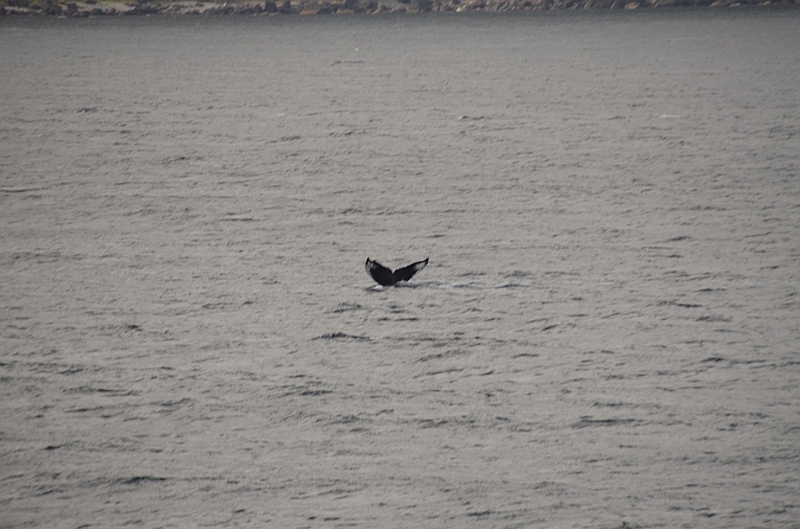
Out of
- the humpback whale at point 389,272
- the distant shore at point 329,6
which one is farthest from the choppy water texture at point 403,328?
Result: the distant shore at point 329,6

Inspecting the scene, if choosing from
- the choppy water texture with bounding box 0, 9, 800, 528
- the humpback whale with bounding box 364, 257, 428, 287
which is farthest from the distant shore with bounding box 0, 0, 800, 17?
the humpback whale with bounding box 364, 257, 428, 287

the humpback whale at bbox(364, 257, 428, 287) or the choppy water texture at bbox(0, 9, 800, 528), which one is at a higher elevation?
the humpback whale at bbox(364, 257, 428, 287)

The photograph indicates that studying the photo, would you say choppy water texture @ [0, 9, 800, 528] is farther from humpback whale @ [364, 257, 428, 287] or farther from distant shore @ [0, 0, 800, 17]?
distant shore @ [0, 0, 800, 17]

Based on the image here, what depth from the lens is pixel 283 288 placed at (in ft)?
15.5

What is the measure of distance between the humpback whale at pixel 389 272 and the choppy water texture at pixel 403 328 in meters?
0.06

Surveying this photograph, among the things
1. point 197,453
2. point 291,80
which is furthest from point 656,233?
point 291,80

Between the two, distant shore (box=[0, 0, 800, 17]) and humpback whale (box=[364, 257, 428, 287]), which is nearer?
humpback whale (box=[364, 257, 428, 287])

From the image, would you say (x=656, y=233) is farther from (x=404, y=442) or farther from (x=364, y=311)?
(x=404, y=442)

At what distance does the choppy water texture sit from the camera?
2797 millimetres

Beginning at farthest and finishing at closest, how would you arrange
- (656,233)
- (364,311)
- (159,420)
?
(656,233)
(364,311)
(159,420)

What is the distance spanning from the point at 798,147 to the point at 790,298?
4.42 m

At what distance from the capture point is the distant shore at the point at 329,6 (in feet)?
210

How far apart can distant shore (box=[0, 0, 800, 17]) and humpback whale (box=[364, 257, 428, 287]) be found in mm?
62774

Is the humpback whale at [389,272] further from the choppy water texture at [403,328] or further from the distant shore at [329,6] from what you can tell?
the distant shore at [329,6]
